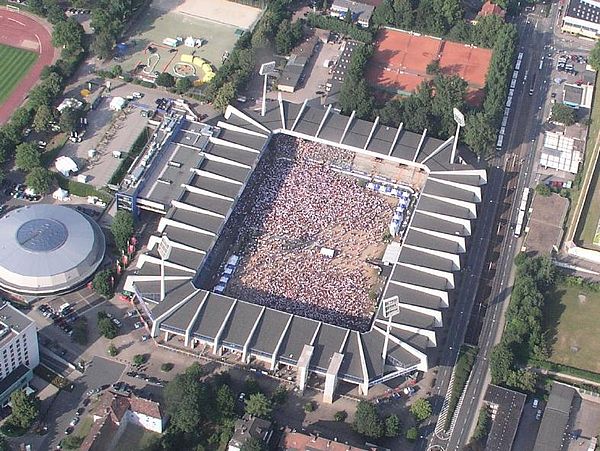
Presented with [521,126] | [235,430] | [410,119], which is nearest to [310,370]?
[235,430]

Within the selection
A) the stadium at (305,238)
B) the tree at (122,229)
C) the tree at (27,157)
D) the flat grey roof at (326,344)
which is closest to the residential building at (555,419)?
the stadium at (305,238)

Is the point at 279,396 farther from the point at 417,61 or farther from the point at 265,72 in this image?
the point at 417,61

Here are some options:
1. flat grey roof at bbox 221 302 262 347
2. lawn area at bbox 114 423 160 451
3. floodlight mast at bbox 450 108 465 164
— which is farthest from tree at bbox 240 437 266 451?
floodlight mast at bbox 450 108 465 164

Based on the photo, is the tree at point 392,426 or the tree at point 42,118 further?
the tree at point 42,118

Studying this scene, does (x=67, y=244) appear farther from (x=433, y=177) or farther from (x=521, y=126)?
(x=521, y=126)

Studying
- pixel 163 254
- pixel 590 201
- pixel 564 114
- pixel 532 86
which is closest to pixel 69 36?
pixel 163 254

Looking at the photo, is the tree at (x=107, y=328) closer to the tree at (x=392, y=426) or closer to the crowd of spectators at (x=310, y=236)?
the crowd of spectators at (x=310, y=236)
